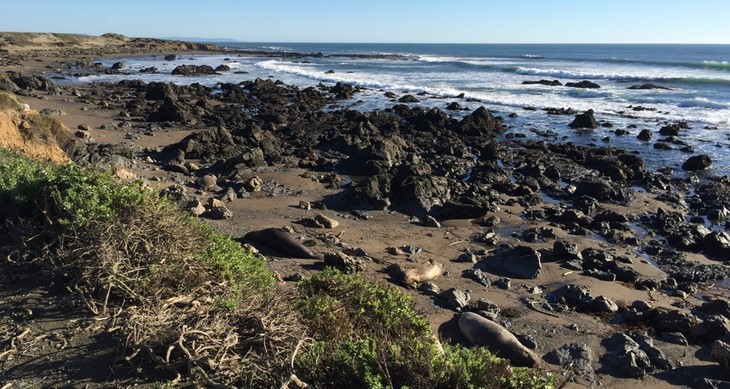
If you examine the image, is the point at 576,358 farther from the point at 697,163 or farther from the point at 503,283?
the point at 697,163

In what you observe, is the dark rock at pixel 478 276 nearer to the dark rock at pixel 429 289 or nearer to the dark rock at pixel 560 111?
the dark rock at pixel 429 289

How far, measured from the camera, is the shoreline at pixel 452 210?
7555 millimetres

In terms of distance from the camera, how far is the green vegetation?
147 inches

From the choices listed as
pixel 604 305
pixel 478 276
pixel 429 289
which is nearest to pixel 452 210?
pixel 478 276

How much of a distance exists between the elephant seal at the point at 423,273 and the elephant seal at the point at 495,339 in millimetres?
1570

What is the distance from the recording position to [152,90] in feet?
95.5

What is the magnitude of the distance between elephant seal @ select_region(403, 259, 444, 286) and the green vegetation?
2499mm

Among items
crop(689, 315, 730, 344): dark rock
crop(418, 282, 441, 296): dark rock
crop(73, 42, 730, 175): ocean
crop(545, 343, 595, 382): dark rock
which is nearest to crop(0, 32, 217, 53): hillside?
crop(73, 42, 730, 175): ocean

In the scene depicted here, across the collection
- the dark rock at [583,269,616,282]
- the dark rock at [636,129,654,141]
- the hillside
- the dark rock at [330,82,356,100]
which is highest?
the hillside

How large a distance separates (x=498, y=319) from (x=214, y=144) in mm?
11816

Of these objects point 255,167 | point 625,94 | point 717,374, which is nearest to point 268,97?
point 255,167

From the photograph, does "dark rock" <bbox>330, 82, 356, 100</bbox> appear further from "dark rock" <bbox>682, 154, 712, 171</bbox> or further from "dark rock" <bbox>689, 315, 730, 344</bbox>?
"dark rock" <bbox>689, 315, 730, 344</bbox>

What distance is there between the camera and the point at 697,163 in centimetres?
1681

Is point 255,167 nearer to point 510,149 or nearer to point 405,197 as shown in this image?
point 405,197
